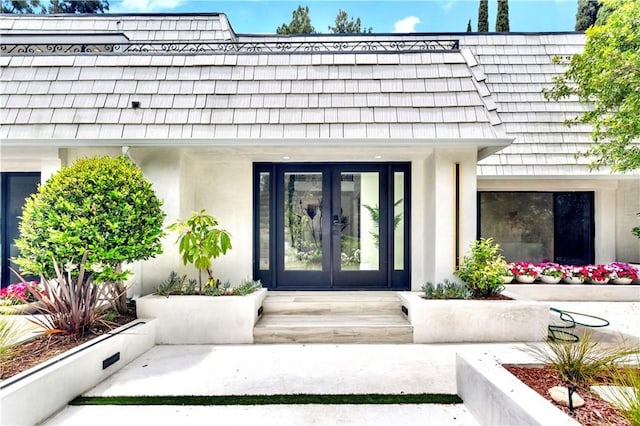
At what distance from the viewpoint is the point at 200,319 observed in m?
4.75

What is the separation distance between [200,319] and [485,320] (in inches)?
149

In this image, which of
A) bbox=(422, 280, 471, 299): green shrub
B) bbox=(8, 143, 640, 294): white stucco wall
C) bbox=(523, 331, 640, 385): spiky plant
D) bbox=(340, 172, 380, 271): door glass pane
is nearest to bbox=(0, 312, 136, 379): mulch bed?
bbox=(8, 143, 640, 294): white stucco wall

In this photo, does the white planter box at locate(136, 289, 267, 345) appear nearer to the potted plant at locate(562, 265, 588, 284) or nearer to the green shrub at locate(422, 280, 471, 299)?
the green shrub at locate(422, 280, 471, 299)

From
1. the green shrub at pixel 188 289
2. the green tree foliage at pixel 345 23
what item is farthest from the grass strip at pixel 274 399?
the green tree foliage at pixel 345 23

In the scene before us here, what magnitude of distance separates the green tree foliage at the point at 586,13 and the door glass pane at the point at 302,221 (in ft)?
65.7

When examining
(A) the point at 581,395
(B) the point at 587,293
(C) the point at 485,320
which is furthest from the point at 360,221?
(B) the point at 587,293

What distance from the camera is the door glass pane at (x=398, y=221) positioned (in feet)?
21.4

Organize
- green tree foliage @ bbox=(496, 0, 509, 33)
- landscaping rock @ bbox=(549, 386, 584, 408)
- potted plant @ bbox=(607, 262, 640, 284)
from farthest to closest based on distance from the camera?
green tree foliage @ bbox=(496, 0, 509, 33), potted plant @ bbox=(607, 262, 640, 284), landscaping rock @ bbox=(549, 386, 584, 408)

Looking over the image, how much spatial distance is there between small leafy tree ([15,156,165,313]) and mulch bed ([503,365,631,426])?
164 inches

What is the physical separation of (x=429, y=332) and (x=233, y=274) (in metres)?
3.62

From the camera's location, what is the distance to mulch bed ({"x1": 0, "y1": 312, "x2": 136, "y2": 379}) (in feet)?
10.2

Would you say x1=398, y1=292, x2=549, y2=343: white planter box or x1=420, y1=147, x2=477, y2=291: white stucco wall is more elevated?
x1=420, y1=147, x2=477, y2=291: white stucco wall

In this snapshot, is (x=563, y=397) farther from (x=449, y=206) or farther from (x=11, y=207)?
(x=11, y=207)

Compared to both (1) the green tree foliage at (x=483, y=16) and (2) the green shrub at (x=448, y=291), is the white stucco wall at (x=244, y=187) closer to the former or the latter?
(2) the green shrub at (x=448, y=291)
